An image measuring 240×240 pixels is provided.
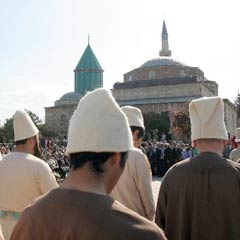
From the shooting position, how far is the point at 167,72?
238 ft

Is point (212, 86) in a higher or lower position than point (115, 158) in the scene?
lower

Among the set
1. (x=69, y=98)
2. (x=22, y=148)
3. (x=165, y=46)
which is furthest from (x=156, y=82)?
(x=22, y=148)

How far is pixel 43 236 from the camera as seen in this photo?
181cm

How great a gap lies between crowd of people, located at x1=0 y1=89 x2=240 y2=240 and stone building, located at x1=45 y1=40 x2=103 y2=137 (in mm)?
71595

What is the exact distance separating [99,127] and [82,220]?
37 cm

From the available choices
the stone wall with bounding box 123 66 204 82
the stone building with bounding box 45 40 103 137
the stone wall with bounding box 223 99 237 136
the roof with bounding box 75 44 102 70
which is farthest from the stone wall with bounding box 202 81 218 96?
the roof with bounding box 75 44 102 70

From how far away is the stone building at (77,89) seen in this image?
3029 inches

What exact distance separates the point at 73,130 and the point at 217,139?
199cm

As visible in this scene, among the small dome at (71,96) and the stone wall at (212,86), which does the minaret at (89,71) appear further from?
the stone wall at (212,86)

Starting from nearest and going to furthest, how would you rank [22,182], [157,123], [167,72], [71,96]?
1. [22,182]
2. [157,123]
3. [167,72]
4. [71,96]

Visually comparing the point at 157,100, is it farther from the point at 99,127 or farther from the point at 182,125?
the point at 99,127

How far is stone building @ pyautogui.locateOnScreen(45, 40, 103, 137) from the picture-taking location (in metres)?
76.9

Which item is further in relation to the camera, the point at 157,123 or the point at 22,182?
the point at 157,123

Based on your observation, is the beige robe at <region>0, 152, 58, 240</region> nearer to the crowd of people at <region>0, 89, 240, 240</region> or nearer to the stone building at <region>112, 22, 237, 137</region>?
the crowd of people at <region>0, 89, 240, 240</region>
